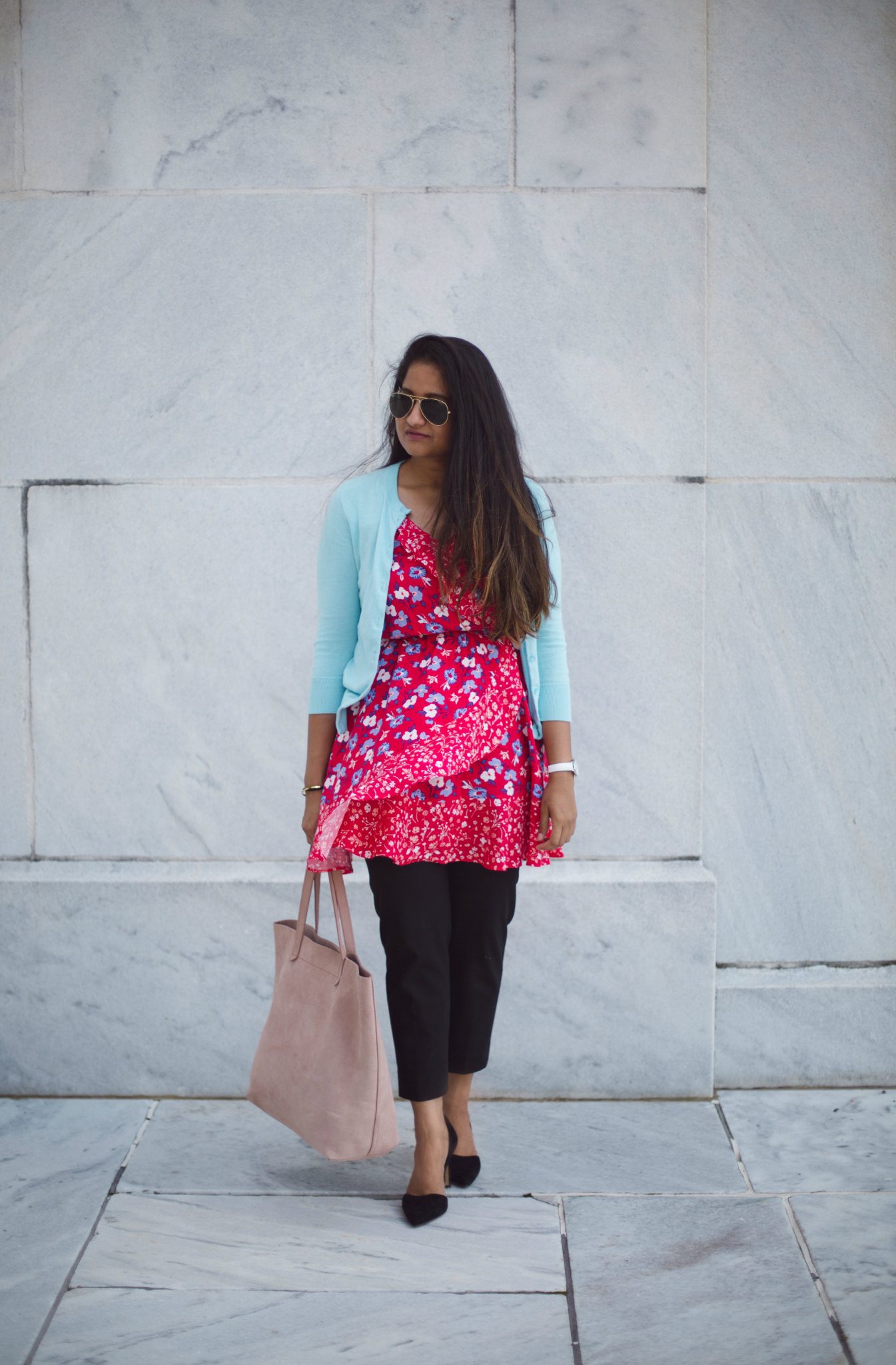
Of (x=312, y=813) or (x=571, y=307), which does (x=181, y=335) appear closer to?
(x=571, y=307)

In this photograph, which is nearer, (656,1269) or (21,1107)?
(656,1269)

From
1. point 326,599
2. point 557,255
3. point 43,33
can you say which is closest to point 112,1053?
point 326,599

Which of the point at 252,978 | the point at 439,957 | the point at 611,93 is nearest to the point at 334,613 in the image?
the point at 439,957

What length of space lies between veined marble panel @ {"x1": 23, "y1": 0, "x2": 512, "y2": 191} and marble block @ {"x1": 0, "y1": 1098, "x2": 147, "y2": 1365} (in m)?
2.74

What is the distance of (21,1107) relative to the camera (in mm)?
3496

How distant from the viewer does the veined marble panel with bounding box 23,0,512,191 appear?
3449 millimetres

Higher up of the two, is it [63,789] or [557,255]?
[557,255]

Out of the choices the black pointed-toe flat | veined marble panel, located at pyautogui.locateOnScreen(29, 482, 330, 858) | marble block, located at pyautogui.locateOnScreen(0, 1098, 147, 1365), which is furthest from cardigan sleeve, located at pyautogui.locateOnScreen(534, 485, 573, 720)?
marble block, located at pyautogui.locateOnScreen(0, 1098, 147, 1365)

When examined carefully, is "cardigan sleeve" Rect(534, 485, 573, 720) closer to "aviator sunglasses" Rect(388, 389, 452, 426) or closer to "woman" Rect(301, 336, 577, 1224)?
"woman" Rect(301, 336, 577, 1224)

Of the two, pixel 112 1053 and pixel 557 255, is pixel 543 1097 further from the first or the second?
pixel 557 255

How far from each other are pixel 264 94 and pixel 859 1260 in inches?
136

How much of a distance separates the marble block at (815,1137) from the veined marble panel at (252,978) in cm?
19

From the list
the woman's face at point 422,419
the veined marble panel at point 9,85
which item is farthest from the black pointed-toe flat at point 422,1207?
the veined marble panel at point 9,85

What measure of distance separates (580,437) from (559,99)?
38.7 inches
